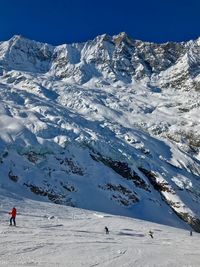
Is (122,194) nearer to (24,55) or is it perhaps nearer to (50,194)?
(50,194)

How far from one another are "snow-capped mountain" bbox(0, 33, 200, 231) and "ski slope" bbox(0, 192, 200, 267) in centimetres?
3023

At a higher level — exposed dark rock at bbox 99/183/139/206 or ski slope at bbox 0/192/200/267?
exposed dark rock at bbox 99/183/139/206

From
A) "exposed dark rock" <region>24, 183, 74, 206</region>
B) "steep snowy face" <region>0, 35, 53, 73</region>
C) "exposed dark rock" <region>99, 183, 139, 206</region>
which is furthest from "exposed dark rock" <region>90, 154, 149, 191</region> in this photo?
"steep snowy face" <region>0, 35, 53, 73</region>

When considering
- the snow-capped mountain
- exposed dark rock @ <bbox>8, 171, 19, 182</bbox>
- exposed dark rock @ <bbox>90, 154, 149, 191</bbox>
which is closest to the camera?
exposed dark rock @ <bbox>8, 171, 19, 182</bbox>

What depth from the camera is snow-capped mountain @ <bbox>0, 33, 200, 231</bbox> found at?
78062 mm

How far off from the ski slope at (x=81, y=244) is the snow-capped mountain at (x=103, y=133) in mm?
30231

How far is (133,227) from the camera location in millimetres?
44281

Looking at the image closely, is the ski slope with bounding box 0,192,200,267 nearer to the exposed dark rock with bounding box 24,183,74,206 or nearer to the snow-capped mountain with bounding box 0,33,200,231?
the exposed dark rock with bounding box 24,183,74,206

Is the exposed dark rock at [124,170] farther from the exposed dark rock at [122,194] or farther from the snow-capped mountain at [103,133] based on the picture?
the exposed dark rock at [122,194]

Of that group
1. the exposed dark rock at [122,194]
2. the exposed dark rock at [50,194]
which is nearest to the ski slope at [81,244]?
the exposed dark rock at [50,194]

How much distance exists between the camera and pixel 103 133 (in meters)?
106

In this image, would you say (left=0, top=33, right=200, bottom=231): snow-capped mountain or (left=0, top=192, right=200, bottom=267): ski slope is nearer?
(left=0, top=192, right=200, bottom=267): ski slope

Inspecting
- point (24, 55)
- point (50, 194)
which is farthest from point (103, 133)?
point (24, 55)

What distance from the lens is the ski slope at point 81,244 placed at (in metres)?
24.2
